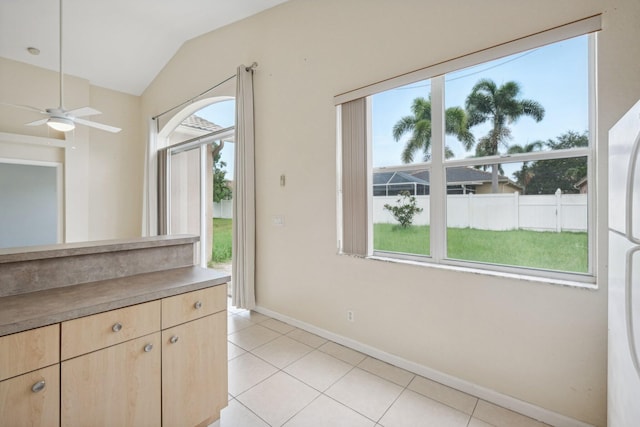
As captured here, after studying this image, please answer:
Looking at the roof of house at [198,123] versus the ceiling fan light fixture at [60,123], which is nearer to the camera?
the ceiling fan light fixture at [60,123]

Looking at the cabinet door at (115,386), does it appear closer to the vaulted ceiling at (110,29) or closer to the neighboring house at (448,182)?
the neighboring house at (448,182)

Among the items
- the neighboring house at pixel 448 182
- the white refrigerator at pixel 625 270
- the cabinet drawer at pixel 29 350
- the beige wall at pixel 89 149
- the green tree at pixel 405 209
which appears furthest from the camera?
the beige wall at pixel 89 149

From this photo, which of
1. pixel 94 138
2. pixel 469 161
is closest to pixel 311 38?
pixel 469 161

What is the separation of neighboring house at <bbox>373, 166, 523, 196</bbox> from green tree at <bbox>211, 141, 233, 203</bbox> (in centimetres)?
284

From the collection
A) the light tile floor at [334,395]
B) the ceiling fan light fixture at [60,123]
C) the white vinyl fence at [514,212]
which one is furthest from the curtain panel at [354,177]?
the ceiling fan light fixture at [60,123]

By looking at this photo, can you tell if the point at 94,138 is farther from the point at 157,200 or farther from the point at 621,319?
the point at 621,319

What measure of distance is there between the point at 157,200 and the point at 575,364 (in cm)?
610

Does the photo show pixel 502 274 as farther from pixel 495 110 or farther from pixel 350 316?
pixel 350 316

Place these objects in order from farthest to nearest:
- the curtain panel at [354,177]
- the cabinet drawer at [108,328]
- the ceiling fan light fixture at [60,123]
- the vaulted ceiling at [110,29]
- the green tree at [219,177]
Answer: the green tree at [219,177] < the vaulted ceiling at [110,29] < the ceiling fan light fixture at [60,123] < the curtain panel at [354,177] < the cabinet drawer at [108,328]

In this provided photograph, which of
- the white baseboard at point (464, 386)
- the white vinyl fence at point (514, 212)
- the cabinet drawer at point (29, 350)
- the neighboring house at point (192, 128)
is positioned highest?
the neighboring house at point (192, 128)

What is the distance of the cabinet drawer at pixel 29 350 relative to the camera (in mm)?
1028

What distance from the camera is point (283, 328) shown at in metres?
3.11

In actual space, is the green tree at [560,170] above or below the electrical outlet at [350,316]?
above

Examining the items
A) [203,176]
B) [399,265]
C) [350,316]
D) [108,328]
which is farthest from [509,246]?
[203,176]
